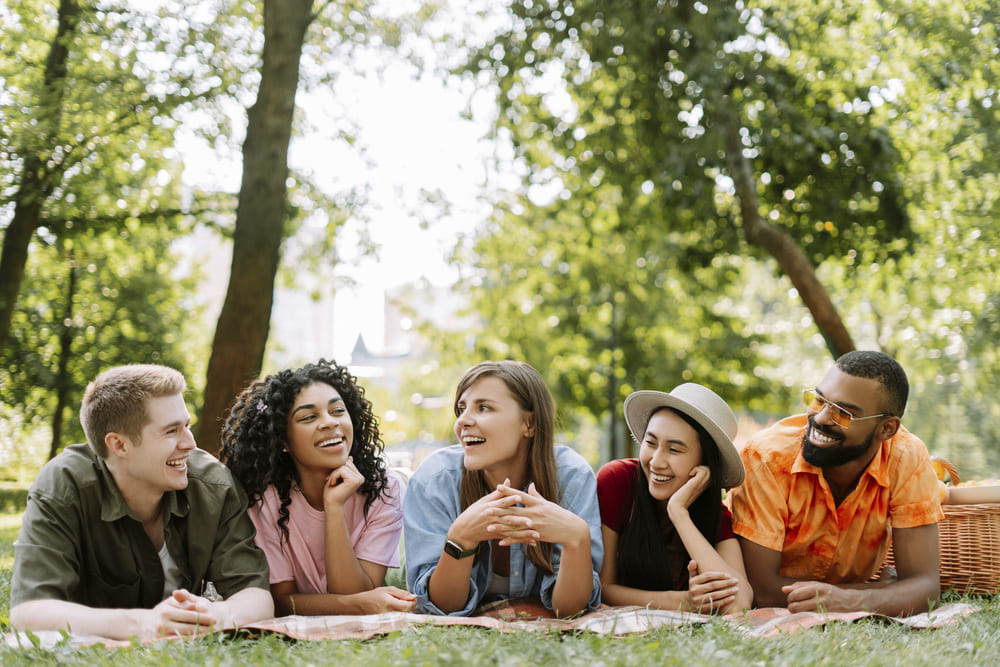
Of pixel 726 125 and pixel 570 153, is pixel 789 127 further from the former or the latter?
pixel 570 153

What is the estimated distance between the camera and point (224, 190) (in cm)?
1231

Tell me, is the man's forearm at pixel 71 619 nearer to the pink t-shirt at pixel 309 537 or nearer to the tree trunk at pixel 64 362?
the pink t-shirt at pixel 309 537

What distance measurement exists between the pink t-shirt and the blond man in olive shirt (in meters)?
0.21

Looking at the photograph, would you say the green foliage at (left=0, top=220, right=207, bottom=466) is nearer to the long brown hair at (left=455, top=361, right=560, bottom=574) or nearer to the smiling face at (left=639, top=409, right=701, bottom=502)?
the long brown hair at (left=455, top=361, right=560, bottom=574)

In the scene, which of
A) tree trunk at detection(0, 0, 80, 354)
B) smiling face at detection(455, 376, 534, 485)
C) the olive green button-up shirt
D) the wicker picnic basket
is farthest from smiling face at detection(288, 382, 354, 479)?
tree trunk at detection(0, 0, 80, 354)

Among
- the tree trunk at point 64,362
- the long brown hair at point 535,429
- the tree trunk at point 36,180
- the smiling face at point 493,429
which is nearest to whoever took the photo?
the smiling face at point 493,429

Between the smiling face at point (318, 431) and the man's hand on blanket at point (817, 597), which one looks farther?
the smiling face at point (318, 431)

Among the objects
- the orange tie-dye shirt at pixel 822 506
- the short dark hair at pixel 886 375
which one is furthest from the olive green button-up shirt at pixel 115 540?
the short dark hair at pixel 886 375

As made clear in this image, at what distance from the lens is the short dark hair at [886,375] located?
14.3 ft

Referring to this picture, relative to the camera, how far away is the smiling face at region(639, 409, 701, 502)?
4.29 meters

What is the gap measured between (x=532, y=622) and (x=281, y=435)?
1588mm

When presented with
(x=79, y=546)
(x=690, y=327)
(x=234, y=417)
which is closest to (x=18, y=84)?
(x=234, y=417)

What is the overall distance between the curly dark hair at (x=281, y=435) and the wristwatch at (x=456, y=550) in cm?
73

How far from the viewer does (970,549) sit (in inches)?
193
